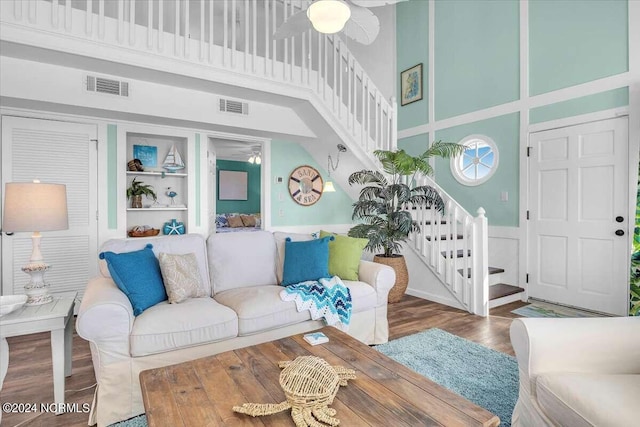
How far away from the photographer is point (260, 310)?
7.52ft

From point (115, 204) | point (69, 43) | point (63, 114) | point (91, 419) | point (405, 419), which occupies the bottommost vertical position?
point (91, 419)

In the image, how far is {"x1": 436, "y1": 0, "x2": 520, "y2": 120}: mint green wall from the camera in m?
4.30

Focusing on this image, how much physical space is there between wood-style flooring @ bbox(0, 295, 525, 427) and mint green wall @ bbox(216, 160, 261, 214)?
19.6 ft

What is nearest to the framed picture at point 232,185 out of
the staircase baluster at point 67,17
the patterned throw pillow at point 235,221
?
the patterned throw pillow at point 235,221

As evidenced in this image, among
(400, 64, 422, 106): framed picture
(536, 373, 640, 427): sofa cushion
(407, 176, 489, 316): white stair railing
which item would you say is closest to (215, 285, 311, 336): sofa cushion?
(536, 373, 640, 427): sofa cushion

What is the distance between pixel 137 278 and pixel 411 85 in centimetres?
510

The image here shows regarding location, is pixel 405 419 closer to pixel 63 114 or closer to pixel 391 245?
pixel 391 245

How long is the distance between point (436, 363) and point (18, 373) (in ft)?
9.47

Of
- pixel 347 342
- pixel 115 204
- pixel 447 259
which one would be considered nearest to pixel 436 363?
pixel 347 342

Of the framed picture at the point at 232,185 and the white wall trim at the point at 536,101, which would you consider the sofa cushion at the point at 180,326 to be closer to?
A: the white wall trim at the point at 536,101

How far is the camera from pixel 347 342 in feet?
5.91

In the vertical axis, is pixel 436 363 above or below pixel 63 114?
below

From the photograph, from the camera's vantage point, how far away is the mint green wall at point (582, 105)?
11.1 feet

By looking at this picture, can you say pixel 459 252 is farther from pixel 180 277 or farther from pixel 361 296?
pixel 180 277
